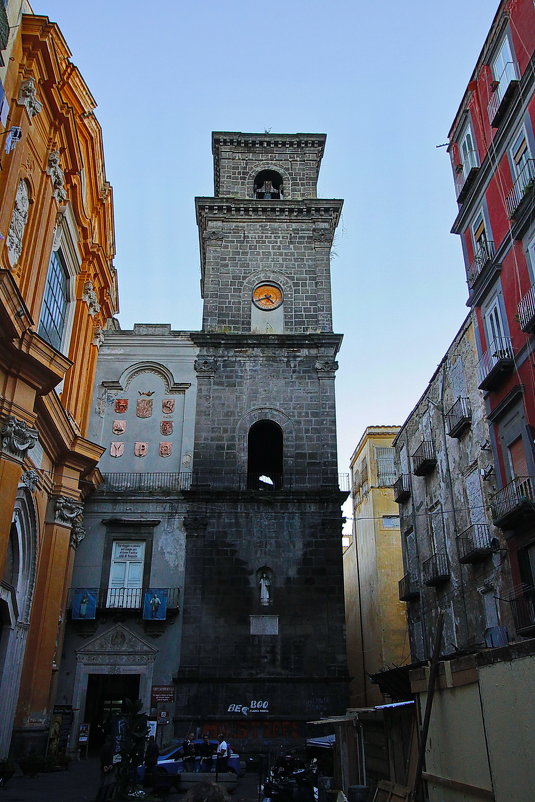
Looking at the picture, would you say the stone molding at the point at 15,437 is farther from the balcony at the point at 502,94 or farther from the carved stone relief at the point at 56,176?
the balcony at the point at 502,94

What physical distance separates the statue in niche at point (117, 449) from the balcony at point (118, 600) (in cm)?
461

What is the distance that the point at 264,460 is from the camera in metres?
30.5

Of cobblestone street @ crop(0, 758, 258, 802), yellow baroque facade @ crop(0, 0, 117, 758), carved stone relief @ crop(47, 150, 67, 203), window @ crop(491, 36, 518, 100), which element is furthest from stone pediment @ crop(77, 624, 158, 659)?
window @ crop(491, 36, 518, 100)

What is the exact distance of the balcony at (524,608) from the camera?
14.4 metres

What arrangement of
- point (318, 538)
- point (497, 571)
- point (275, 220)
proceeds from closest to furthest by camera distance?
point (497, 571), point (318, 538), point (275, 220)

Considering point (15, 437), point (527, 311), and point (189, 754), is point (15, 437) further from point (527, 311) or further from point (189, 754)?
point (527, 311)

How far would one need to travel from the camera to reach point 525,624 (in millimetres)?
14680

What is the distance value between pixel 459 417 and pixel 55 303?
13.0 metres

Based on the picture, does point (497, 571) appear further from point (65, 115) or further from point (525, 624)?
point (65, 115)

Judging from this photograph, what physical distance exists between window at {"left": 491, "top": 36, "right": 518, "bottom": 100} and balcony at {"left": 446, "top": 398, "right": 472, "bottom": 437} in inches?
323

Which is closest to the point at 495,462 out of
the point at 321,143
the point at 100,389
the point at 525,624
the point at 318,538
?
the point at 525,624

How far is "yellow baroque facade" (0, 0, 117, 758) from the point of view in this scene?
16047mm

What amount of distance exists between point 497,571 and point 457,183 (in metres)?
11.3

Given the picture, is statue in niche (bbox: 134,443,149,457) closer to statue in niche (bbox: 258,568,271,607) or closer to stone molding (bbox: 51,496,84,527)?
stone molding (bbox: 51,496,84,527)
